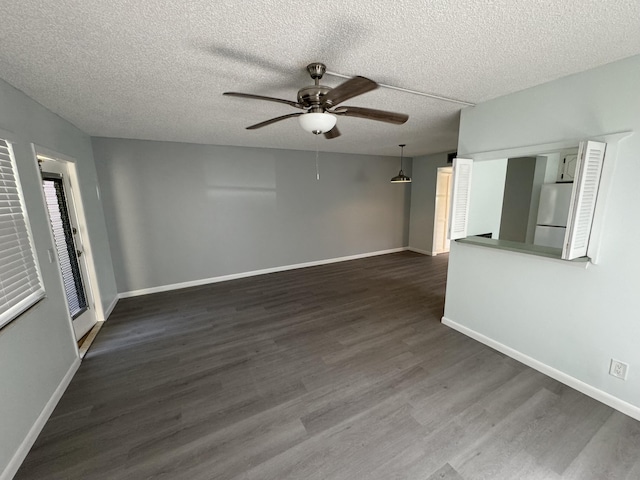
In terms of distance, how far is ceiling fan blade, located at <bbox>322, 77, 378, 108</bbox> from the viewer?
1.33 metres

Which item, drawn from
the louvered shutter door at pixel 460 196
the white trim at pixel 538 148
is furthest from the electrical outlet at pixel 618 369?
the white trim at pixel 538 148

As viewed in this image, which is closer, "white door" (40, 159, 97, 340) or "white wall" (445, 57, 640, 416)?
"white wall" (445, 57, 640, 416)

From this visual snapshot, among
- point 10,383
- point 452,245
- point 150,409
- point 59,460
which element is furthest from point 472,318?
point 10,383

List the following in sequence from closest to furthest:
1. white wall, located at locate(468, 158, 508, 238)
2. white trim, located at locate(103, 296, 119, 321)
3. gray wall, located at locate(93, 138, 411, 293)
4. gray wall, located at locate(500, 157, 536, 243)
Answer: white trim, located at locate(103, 296, 119, 321)
gray wall, located at locate(500, 157, 536, 243)
gray wall, located at locate(93, 138, 411, 293)
white wall, located at locate(468, 158, 508, 238)

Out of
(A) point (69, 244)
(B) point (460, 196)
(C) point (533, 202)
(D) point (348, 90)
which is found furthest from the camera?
(C) point (533, 202)

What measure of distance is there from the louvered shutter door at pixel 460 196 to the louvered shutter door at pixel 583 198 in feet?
2.88

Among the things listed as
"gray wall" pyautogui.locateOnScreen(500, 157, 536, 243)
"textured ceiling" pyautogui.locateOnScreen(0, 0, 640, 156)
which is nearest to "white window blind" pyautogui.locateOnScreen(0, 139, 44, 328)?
"textured ceiling" pyautogui.locateOnScreen(0, 0, 640, 156)

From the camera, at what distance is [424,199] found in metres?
6.25

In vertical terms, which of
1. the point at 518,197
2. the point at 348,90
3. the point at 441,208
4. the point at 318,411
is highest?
the point at 348,90

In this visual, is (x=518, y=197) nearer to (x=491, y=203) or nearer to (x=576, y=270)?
(x=491, y=203)

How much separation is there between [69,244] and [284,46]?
3135mm

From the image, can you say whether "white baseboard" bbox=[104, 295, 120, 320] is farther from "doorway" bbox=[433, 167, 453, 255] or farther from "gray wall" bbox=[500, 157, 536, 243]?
"doorway" bbox=[433, 167, 453, 255]

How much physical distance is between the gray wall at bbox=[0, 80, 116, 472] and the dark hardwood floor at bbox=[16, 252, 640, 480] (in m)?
0.20

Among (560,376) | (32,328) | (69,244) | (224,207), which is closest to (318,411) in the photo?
(560,376)
